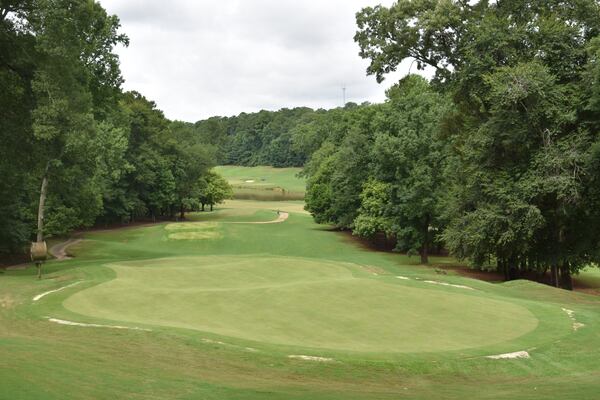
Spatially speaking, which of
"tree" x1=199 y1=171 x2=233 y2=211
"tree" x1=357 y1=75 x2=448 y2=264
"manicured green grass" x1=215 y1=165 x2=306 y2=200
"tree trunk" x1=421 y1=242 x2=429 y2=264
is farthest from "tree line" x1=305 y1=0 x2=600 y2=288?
"manicured green grass" x1=215 y1=165 x2=306 y2=200

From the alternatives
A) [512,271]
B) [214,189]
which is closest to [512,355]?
[512,271]

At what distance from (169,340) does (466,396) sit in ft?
24.6

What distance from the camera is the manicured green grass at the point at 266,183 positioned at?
13562 centimetres

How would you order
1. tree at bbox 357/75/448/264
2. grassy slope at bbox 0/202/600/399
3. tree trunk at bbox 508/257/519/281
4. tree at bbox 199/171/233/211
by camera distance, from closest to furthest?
grassy slope at bbox 0/202/600/399 < tree trunk at bbox 508/257/519/281 < tree at bbox 357/75/448/264 < tree at bbox 199/171/233/211

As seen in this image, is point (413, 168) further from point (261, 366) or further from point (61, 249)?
point (261, 366)

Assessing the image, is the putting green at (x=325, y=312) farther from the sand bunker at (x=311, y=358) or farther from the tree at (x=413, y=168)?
the tree at (x=413, y=168)

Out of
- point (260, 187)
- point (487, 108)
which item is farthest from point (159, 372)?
point (260, 187)

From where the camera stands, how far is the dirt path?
46.8 metres

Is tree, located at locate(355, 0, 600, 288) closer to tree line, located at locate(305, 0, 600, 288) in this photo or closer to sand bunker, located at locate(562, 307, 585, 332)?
tree line, located at locate(305, 0, 600, 288)

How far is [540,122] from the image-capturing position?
27.6 metres

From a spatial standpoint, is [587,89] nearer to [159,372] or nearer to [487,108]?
[487,108]

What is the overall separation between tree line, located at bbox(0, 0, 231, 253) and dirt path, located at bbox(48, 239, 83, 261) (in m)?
2.07

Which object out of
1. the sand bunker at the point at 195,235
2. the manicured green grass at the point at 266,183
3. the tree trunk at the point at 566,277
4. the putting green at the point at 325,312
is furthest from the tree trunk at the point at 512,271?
the manicured green grass at the point at 266,183

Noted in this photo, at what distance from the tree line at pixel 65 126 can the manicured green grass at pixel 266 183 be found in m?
44.7
